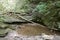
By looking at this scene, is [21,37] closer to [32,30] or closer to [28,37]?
[28,37]

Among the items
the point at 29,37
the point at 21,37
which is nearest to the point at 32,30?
the point at 29,37

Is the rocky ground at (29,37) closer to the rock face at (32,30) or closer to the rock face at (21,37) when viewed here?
the rock face at (21,37)

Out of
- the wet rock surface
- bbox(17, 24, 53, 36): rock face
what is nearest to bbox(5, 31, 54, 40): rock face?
the wet rock surface

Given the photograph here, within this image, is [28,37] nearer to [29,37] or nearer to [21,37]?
[29,37]

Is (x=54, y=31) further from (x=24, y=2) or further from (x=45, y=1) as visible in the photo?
(x=24, y=2)

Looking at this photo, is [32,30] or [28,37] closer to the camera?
[28,37]

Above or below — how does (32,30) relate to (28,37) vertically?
above

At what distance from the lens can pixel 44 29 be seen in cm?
545

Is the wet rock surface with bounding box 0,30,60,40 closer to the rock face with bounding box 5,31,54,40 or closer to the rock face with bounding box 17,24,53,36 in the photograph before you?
the rock face with bounding box 5,31,54,40

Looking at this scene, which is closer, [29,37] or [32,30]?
[29,37]

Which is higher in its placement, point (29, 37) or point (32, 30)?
point (32, 30)

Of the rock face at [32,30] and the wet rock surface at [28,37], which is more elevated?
the rock face at [32,30]

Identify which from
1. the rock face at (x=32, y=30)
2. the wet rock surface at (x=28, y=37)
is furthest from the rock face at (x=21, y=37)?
the rock face at (x=32, y=30)

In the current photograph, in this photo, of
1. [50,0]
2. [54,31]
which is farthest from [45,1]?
→ [54,31]
